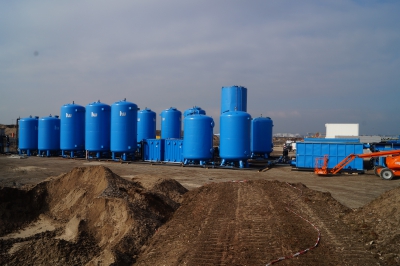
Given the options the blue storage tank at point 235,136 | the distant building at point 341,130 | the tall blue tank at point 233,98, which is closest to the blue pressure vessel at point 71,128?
the tall blue tank at point 233,98

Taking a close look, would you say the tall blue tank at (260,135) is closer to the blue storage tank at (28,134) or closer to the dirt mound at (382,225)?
the dirt mound at (382,225)

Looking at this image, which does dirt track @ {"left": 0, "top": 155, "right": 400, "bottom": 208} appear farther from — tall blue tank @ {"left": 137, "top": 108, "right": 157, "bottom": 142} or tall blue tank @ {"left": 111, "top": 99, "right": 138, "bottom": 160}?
tall blue tank @ {"left": 137, "top": 108, "right": 157, "bottom": 142}

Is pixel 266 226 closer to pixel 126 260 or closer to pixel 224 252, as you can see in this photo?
pixel 224 252

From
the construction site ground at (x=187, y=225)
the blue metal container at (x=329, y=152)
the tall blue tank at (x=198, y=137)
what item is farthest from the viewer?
the tall blue tank at (x=198, y=137)

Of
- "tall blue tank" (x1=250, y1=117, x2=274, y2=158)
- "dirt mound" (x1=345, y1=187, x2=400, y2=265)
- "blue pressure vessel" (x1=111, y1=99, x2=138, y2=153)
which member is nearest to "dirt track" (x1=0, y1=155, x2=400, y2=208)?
"dirt mound" (x1=345, y1=187, x2=400, y2=265)

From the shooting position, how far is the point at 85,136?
94.6ft

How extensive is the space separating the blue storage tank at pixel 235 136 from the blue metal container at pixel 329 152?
3.73 m

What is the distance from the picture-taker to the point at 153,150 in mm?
27547

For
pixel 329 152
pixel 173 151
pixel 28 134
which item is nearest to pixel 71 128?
pixel 28 134

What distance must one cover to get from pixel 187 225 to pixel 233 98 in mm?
19546

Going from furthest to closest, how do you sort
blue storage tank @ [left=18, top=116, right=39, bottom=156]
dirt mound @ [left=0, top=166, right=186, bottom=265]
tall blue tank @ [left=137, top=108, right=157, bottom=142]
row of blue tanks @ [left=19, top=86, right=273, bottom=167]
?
blue storage tank @ [left=18, top=116, right=39, bottom=156], tall blue tank @ [left=137, top=108, right=157, bottom=142], row of blue tanks @ [left=19, top=86, right=273, bottom=167], dirt mound @ [left=0, top=166, right=186, bottom=265]

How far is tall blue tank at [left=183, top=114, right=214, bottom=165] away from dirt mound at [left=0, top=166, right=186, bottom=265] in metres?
11.2

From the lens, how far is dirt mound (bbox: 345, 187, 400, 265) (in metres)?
6.40

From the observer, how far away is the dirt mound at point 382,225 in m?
6.40
